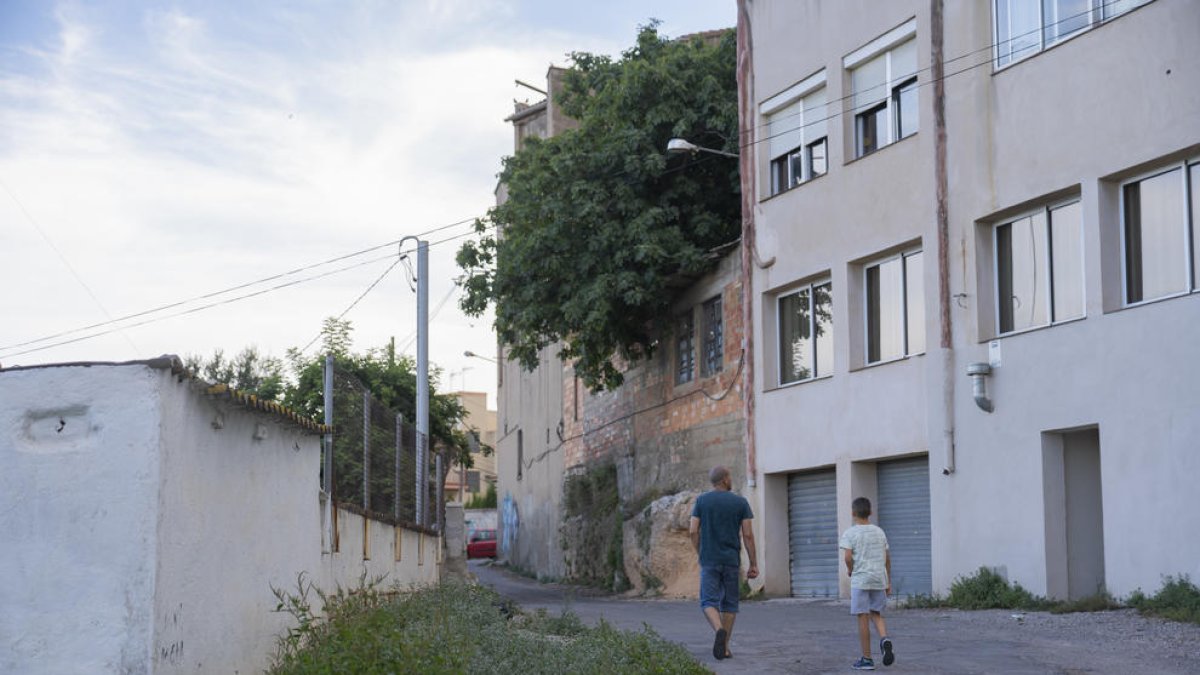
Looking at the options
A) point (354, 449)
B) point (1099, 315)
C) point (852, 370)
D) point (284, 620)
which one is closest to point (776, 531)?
point (852, 370)

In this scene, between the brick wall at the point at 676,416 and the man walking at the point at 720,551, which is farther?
the brick wall at the point at 676,416

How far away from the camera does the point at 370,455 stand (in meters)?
15.5

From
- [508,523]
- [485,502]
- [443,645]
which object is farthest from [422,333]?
[485,502]

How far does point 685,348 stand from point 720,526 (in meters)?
15.7

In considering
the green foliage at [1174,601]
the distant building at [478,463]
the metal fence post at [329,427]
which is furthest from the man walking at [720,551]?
the distant building at [478,463]

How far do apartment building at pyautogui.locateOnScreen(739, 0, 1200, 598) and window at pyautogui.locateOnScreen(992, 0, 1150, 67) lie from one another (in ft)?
0.11

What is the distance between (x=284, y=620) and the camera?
35.8ft

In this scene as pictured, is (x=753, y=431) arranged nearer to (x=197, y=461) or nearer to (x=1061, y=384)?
(x=1061, y=384)

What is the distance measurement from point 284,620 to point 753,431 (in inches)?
546

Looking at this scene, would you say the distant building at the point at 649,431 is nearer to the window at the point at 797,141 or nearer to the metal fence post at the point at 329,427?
the window at the point at 797,141

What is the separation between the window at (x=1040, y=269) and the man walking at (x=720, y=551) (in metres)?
6.53

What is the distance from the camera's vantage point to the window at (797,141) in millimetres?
22625

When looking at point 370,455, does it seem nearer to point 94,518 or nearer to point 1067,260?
point 94,518

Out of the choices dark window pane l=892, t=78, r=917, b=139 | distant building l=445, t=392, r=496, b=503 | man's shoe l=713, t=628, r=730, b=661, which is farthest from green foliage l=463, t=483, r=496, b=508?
man's shoe l=713, t=628, r=730, b=661
